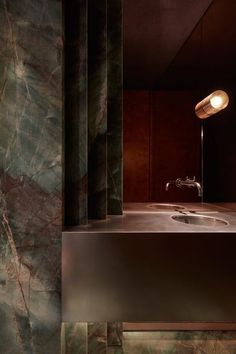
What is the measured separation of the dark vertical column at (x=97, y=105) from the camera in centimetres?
169

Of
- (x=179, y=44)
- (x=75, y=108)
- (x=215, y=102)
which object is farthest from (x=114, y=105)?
(x=179, y=44)

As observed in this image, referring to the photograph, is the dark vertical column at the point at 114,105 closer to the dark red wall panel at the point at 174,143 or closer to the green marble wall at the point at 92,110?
the green marble wall at the point at 92,110

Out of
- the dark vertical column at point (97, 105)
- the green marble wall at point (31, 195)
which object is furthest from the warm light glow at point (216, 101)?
the green marble wall at point (31, 195)

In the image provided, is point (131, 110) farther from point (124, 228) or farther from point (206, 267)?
point (206, 267)

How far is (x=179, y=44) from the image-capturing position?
8.96 feet

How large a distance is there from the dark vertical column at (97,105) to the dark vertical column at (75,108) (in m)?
0.23

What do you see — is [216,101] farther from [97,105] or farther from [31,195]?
[31,195]

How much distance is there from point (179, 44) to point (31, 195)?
2354 mm

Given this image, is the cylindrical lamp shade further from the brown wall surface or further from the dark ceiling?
the brown wall surface

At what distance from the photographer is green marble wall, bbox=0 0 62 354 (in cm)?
125

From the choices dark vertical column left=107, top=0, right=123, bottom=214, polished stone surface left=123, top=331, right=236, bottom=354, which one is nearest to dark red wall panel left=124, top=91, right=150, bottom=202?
dark vertical column left=107, top=0, right=123, bottom=214

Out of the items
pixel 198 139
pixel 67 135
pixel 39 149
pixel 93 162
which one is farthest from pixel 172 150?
pixel 39 149

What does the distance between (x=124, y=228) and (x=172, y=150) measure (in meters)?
1.83

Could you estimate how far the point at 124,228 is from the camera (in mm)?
1385
